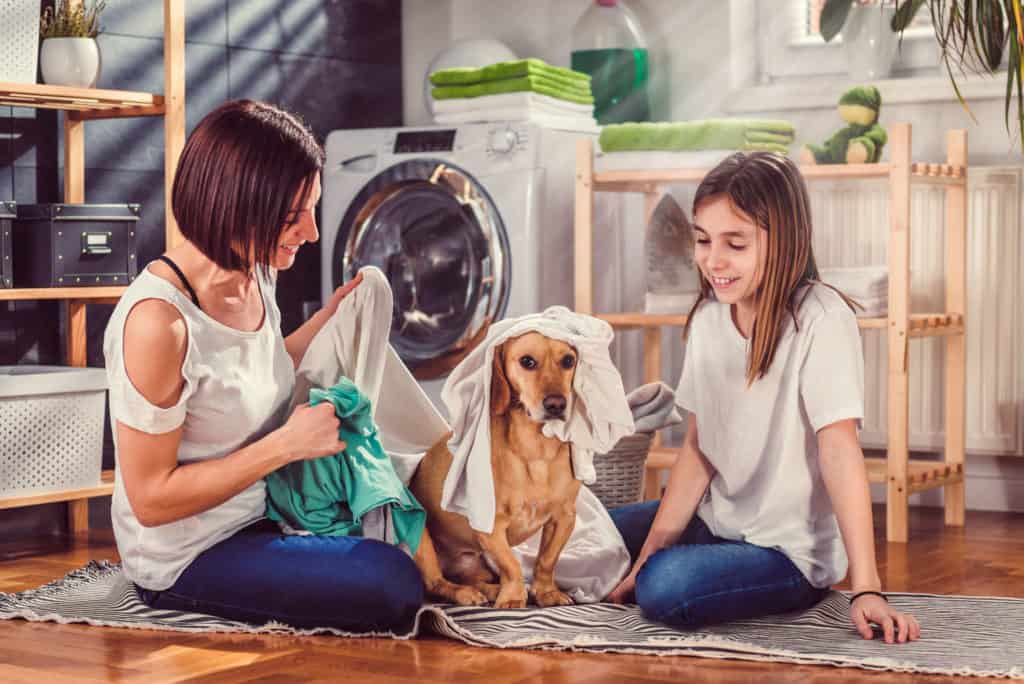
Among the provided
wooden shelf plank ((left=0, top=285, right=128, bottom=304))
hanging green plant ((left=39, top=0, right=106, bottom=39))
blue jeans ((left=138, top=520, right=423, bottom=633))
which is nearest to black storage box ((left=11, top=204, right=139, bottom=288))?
wooden shelf plank ((left=0, top=285, right=128, bottom=304))

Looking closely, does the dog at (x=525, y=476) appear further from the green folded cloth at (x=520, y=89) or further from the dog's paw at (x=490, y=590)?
the green folded cloth at (x=520, y=89)

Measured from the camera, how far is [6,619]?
92.4 inches

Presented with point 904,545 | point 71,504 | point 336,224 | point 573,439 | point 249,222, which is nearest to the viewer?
point 249,222

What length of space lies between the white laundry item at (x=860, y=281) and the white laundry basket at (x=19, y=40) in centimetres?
177

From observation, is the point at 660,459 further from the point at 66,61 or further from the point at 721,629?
the point at 66,61

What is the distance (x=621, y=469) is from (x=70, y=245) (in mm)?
1254

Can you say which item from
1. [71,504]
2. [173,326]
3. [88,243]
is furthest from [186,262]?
[71,504]

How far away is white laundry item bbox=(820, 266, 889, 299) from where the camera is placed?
3.25 m

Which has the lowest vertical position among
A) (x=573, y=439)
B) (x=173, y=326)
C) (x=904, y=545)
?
(x=904, y=545)

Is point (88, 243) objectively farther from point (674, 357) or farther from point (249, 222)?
point (674, 357)

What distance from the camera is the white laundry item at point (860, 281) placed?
325 centimetres

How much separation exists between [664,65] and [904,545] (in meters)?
1.57

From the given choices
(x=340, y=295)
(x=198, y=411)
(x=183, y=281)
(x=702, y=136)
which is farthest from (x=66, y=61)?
(x=702, y=136)

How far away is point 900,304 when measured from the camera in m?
3.15
